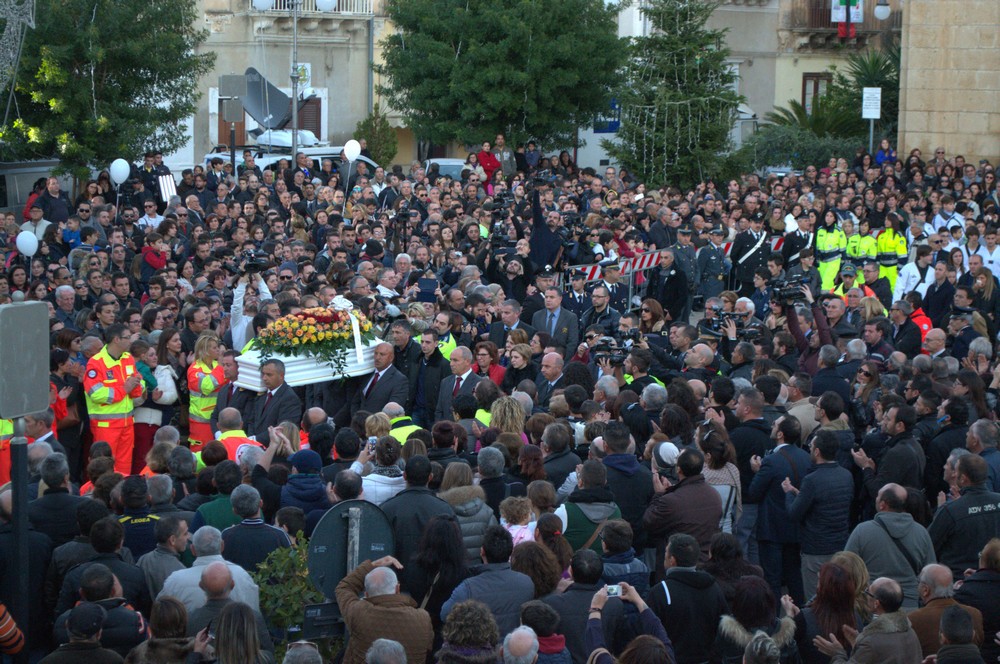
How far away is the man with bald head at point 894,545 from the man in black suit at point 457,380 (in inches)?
174

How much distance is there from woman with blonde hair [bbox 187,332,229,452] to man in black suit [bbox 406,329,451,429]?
1700 mm

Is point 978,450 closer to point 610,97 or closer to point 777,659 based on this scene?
point 777,659

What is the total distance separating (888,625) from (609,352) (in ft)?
17.4

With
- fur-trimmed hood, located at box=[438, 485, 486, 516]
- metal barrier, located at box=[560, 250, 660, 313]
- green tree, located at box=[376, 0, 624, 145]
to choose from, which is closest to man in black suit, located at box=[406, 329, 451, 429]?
metal barrier, located at box=[560, 250, 660, 313]

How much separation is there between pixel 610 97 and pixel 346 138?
33.4 ft

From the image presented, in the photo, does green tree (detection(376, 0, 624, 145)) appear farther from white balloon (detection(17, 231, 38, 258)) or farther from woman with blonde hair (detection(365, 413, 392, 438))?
woman with blonde hair (detection(365, 413, 392, 438))

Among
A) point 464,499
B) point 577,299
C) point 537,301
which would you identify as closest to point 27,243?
point 537,301

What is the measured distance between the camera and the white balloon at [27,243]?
632 inches

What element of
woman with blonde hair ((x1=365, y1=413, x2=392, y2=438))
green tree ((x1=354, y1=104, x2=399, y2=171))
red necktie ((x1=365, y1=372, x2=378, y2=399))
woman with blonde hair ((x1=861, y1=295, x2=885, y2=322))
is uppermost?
green tree ((x1=354, y1=104, x2=399, y2=171))

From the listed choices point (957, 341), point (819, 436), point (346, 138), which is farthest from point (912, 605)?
point (346, 138)

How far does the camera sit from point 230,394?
11.9m

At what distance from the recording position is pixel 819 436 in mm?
8977

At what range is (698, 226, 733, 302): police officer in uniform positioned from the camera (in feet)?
61.5

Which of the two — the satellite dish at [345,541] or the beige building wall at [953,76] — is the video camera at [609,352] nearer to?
the satellite dish at [345,541]
